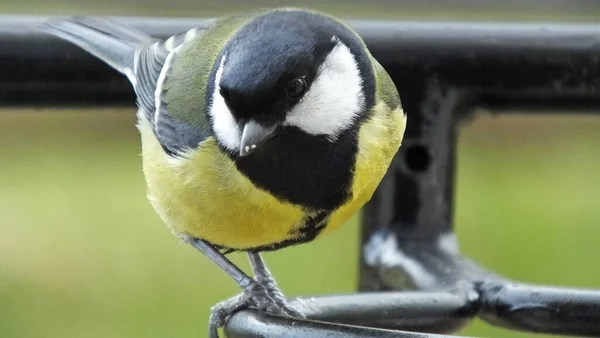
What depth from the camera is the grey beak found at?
916mm

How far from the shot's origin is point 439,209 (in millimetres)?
1106

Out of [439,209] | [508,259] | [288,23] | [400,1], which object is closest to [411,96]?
[439,209]

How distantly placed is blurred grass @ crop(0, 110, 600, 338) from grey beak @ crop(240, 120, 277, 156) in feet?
3.68

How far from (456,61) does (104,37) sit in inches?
18.1

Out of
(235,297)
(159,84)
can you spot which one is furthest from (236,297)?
(159,84)

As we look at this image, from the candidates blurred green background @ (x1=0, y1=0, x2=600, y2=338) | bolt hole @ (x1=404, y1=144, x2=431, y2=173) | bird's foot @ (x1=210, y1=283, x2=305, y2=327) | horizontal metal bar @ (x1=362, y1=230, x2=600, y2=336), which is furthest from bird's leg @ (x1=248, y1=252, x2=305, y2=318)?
blurred green background @ (x1=0, y1=0, x2=600, y2=338)

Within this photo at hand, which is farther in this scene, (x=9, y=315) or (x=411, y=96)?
(x=9, y=315)

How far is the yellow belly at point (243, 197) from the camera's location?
102 centimetres

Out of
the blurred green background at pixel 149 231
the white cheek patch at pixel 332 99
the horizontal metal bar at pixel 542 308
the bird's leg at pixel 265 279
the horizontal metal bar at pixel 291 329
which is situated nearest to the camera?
the horizontal metal bar at pixel 291 329

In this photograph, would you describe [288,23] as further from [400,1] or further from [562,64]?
[400,1]

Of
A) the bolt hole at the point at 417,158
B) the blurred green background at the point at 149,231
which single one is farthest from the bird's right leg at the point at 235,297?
the blurred green background at the point at 149,231

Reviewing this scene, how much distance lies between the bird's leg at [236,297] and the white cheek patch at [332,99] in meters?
0.19

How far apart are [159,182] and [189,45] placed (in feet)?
0.61

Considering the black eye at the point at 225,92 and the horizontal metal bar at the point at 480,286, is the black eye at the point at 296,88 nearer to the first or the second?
the black eye at the point at 225,92
